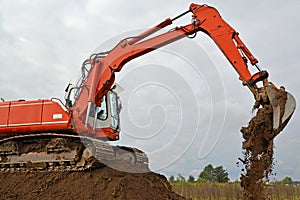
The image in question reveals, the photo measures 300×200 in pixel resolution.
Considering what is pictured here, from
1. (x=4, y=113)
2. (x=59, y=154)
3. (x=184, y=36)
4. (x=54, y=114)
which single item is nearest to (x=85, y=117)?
(x=54, y=114)

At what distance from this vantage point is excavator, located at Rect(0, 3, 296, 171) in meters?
9.45

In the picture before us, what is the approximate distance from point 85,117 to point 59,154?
3.71 feet

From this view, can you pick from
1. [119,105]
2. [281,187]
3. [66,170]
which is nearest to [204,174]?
[281,187]

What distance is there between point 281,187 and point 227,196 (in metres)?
2.56

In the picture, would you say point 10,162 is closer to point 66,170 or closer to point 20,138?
point 20,138

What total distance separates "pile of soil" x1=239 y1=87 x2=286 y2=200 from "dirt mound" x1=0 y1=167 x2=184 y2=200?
267 cm

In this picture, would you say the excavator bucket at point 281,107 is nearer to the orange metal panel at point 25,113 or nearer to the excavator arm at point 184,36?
the excavator arm at point 184,36

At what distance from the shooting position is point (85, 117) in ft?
32.7

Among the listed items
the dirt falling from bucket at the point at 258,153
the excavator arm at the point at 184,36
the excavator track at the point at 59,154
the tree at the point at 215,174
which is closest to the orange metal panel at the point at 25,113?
the excavator track at the point at 59,154

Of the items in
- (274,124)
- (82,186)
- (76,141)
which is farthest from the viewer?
(76,141)

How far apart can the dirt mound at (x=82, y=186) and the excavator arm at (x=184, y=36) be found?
1656 millimetres

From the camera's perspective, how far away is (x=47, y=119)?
9.92m

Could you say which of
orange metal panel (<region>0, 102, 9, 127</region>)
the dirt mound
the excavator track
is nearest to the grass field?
the excavator track

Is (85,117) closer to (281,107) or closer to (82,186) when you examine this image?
(82,186)
